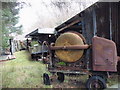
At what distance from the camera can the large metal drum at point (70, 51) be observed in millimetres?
4125

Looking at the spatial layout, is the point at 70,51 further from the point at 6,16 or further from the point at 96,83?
the point at 6,16

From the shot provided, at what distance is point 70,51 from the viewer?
4.19 meters

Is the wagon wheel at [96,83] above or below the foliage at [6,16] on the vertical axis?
below

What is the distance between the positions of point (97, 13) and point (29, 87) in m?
3.98

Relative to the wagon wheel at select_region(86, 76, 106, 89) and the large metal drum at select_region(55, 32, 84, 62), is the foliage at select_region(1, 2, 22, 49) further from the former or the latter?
the wagon wheel at select_region(86, 76, 106, 89)

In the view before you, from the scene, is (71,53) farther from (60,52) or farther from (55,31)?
(55,31)

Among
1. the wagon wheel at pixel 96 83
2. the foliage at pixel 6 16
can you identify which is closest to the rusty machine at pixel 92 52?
the wagon wheel at pixel 96 83

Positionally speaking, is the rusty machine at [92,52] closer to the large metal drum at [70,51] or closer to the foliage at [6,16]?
the large metal drum at [70,51]

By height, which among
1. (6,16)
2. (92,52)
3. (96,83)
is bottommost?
(96,83)

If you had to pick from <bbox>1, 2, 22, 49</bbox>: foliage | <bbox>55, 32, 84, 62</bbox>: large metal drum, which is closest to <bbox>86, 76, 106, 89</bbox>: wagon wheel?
<bbox>55, 32, 84, 62</bbox>: large metal drum

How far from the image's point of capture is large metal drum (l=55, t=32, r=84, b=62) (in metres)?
4.12

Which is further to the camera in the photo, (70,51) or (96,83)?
(70,51)

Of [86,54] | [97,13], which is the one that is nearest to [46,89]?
[86,54]

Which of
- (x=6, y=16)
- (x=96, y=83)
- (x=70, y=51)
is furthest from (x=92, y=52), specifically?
(x=6, y=16)
